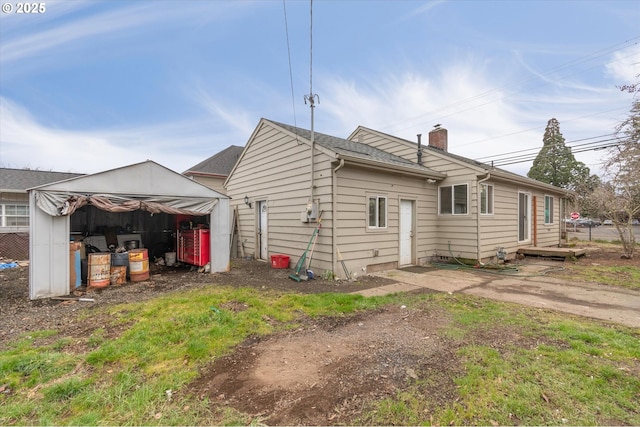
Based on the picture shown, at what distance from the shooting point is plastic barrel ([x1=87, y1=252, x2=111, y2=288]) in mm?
6535

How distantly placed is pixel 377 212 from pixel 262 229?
14.2 feet

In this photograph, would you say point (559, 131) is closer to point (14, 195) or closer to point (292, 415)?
point (292, 415)

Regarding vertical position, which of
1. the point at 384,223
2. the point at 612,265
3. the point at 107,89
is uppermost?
the point at 107,89

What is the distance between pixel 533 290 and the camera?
6.11 m

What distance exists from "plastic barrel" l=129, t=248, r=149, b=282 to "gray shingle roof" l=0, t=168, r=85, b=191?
1032 centimetres

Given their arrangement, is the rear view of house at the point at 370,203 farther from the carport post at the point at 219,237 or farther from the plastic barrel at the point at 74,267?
the plastic barrel at the point at 74,267

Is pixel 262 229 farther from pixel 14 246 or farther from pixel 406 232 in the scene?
pixel 14 246

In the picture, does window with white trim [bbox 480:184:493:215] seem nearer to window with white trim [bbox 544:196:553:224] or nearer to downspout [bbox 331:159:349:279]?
downspout [bbox 331:159:349:279]

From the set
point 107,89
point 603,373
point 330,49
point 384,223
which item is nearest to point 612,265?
point 384,223

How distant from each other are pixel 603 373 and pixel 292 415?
9.48 ft

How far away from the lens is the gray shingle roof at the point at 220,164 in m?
17.3

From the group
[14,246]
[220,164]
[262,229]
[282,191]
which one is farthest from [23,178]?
[282,191]

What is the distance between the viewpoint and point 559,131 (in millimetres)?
34156

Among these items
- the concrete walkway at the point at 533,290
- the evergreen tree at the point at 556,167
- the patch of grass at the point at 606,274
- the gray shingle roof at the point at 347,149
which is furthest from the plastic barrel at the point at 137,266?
the evergreen tree at the point at 556,167
